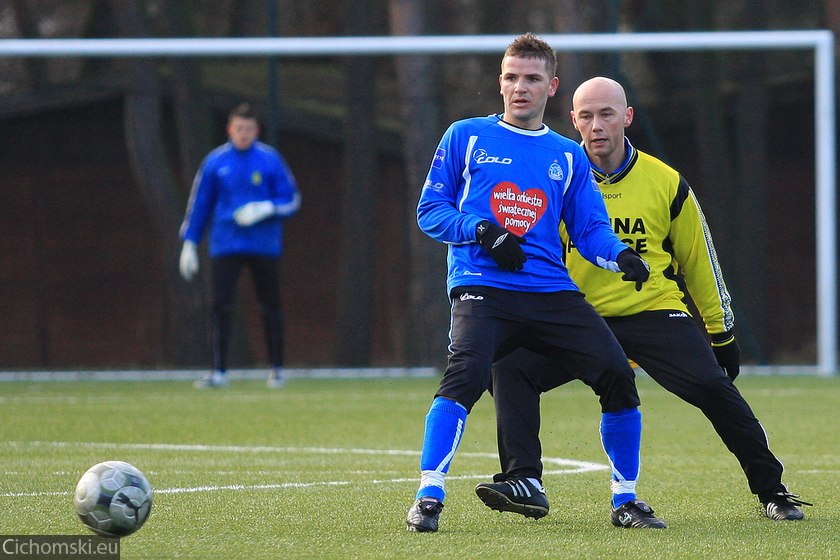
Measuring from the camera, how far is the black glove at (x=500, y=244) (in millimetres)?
4859

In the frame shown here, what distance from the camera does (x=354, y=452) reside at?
7.54 metres

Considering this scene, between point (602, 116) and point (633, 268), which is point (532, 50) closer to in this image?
point (602, 116)

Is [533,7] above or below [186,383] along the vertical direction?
above

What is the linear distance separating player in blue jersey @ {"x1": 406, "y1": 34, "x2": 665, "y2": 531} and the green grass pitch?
39 cm

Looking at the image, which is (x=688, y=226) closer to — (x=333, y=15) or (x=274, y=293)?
(x=274, y=293)

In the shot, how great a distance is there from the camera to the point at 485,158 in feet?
16.9

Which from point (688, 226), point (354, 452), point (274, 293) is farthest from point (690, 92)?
point (688, 226)

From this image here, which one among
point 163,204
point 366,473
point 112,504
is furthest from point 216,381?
point 112,504

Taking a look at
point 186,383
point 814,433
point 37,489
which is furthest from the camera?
point 186,383

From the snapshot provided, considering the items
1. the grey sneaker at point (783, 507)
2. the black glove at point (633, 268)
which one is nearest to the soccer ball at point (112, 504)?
the black glove at point (633, 268)

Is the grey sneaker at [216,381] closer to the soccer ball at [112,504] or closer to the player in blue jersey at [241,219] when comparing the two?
the player in blue jersey at [241,219]

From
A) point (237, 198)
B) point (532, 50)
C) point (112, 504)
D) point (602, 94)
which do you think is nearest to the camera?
point (112, 504)

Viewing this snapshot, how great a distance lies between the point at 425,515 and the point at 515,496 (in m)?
0.42

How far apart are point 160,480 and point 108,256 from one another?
770 cm
